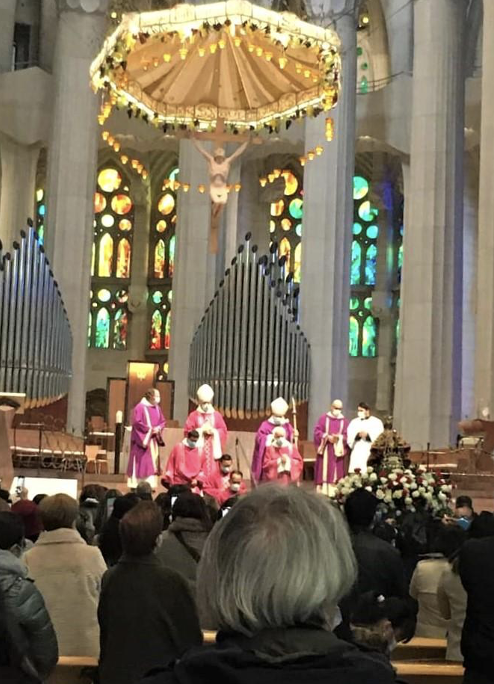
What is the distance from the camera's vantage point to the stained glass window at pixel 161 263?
3497cm

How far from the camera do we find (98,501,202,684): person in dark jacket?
14.5 ft

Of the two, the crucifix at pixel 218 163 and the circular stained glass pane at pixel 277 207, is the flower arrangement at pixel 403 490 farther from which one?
the circular stained glass pane at pixel 277 207

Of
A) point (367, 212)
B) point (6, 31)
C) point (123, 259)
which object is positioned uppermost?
point (6, 31)

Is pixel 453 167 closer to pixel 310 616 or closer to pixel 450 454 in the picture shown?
pixel 450 454

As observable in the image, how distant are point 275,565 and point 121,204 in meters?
34.0

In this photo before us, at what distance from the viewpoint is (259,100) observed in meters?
20.2

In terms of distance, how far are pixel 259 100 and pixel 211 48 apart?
88.8 inches

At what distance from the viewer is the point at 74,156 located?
25906mm

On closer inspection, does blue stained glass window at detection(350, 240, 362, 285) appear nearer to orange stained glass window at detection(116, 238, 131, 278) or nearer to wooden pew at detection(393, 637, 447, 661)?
orange stained glass window at detection(116, 238, 131, 278)

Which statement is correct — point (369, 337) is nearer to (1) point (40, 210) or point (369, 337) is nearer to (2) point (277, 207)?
(2) point (277, 207)

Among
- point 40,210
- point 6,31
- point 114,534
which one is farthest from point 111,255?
point 114,534

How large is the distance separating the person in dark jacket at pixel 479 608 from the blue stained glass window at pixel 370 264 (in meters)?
30.4

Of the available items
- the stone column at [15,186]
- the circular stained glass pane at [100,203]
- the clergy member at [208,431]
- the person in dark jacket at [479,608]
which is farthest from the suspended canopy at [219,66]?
the circular stained glass pane at [100,203]

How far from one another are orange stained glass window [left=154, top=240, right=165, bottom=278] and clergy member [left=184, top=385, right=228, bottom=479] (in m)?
17.4
